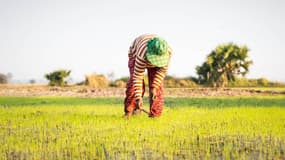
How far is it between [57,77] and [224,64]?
12.4m

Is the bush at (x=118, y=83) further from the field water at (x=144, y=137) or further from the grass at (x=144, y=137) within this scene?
the grass at (x=144, y=137)

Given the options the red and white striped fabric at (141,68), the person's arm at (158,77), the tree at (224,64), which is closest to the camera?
the red and white striped fabric at (141,68)

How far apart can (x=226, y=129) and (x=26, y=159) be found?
406 cm

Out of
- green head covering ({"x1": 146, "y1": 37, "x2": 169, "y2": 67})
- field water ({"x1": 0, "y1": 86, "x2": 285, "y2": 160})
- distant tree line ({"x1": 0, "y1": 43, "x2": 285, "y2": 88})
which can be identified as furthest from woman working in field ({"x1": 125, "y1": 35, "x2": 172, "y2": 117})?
distant tree line ({"x1": 0, "y1": 43, "x2": 285, "y2": 88})

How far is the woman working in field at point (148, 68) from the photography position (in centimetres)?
1032

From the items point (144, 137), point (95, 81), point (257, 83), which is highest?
point (95, 81)

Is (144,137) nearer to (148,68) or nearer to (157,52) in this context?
(157,52)

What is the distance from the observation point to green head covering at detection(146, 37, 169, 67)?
10250 millimetres

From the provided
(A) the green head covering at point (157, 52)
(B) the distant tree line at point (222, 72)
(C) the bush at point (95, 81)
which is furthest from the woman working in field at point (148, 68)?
(C) the bush at point (95, 81)

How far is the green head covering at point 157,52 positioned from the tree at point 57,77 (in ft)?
82.1

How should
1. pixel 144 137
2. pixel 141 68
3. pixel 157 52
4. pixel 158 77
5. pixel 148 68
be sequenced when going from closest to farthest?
pixel 144 137 < pixel 157 52 < pixel 141 68 < pixel 158 77 < pixel 148 68

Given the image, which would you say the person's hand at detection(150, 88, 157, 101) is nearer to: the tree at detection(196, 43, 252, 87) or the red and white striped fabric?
the red and white striped fabric

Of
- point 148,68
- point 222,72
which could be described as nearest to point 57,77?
point 222,72

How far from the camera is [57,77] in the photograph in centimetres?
3525
